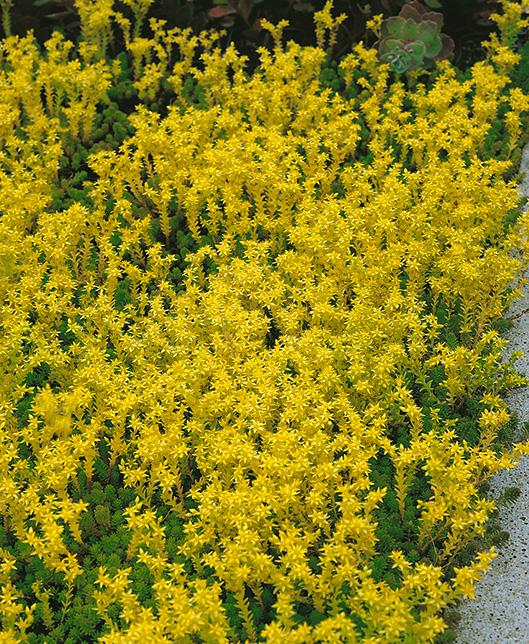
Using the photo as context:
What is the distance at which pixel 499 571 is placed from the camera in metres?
3.61

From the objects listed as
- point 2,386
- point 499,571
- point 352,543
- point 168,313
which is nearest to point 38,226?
point 168,313

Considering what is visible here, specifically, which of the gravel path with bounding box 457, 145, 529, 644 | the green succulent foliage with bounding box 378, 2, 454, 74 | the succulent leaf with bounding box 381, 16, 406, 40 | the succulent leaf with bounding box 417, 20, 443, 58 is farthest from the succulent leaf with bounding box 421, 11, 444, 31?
the gravel path with bounding box 457, 145, 529, 644

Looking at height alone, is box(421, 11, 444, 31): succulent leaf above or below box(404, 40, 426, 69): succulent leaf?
above

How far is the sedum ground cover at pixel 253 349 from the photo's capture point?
330 centimetres

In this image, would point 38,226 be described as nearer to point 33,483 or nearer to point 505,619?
point 33,483

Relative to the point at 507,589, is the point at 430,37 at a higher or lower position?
higher

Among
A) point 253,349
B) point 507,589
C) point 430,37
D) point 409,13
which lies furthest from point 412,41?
point 507,589

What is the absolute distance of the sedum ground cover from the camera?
3299mm

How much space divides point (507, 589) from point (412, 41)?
462 centimetres

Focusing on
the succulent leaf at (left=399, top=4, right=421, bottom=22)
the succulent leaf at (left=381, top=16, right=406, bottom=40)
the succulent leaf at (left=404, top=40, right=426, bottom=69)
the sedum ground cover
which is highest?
the succulent leaf at (left=399, top=4, right=421, bottom=22)

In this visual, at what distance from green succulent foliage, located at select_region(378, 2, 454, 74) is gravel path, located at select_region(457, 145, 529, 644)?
369 centimetres

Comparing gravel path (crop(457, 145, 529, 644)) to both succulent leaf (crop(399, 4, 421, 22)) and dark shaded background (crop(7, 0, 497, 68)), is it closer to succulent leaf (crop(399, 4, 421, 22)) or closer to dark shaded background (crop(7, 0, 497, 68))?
succulent leaf (crop(399, 4, 421, 22))

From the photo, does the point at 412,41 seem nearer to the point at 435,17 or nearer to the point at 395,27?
the point at 395,27

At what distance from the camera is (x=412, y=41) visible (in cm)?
653
